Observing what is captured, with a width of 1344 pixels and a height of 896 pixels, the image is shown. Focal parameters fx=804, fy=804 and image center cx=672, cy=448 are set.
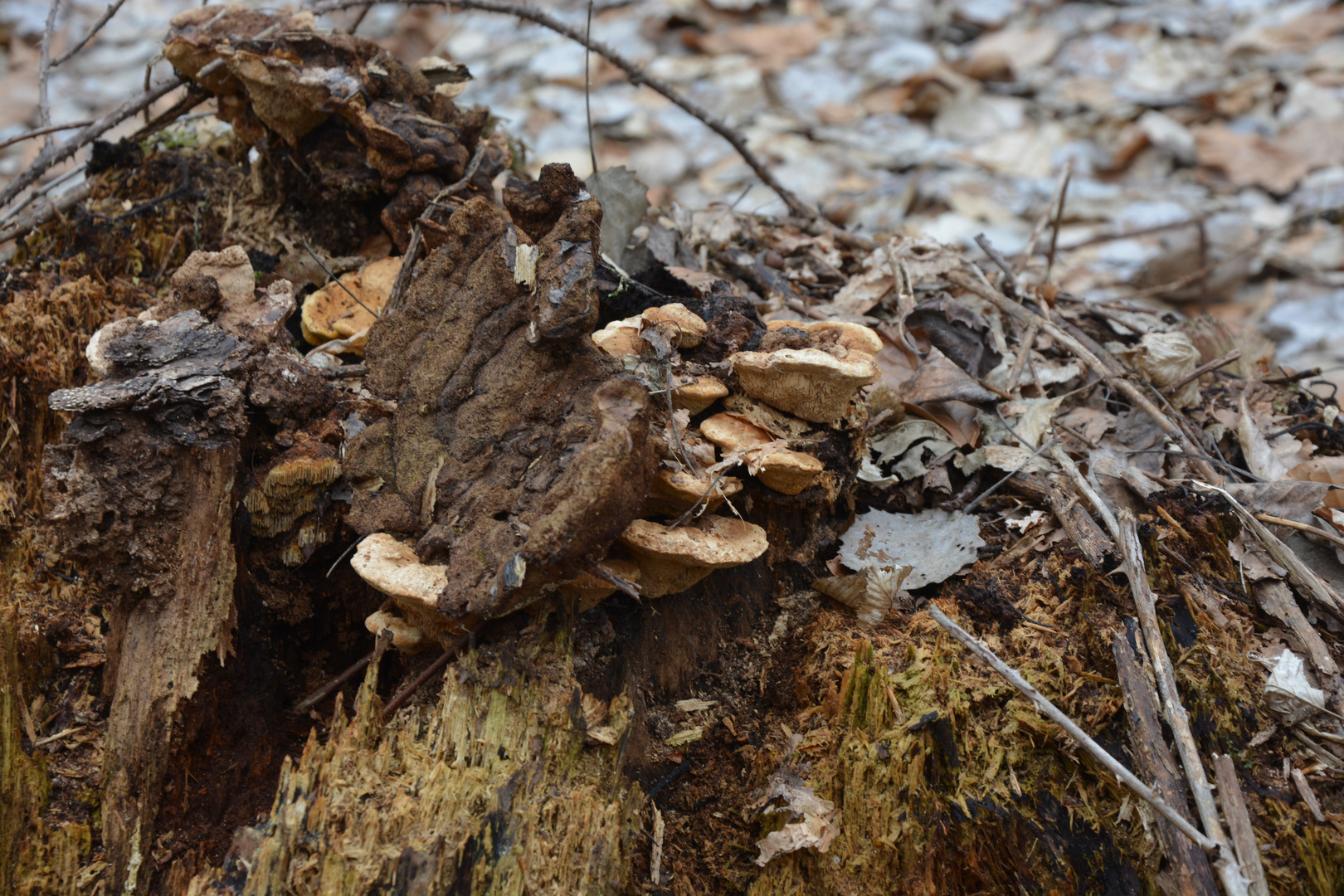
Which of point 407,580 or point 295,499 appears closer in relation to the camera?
point 407,580

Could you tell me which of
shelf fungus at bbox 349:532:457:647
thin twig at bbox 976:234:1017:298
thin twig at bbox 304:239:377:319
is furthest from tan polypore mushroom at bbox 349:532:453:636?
thin twig at bbox 976:234:1017:298

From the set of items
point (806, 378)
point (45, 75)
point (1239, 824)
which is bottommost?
point (1239, 824)

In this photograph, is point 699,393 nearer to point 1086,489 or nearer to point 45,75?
point 1086,489

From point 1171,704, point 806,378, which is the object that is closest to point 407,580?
point 806,378

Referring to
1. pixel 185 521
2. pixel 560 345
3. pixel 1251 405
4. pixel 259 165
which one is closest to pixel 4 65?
pixel 259 165

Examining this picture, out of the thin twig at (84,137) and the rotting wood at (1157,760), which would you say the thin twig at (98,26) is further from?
the rotting wood at (1157,760)
